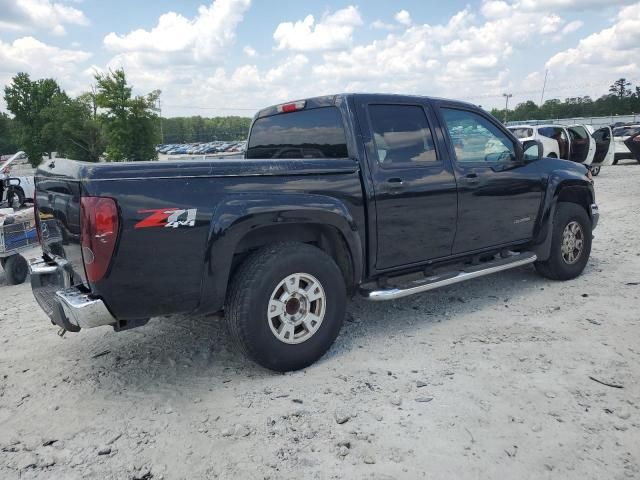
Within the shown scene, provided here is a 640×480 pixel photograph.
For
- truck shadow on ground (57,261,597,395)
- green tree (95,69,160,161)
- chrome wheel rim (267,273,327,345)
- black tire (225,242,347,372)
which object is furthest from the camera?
green tree (95,69,160,161)

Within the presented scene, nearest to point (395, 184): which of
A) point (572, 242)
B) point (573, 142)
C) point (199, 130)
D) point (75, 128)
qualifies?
point (572, 242)

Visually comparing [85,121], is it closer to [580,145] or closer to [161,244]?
[580,145]

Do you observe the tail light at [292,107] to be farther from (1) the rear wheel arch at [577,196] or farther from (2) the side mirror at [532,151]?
(1) the rear wheel arch at [577,196]

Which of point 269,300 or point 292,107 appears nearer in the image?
point 269,300

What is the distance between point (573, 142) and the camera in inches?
672

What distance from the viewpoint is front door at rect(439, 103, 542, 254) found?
450 centimetres

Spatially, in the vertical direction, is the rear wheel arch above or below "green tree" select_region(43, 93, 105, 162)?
below

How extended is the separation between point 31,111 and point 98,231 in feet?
214

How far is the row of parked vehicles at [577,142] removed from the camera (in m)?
16.2

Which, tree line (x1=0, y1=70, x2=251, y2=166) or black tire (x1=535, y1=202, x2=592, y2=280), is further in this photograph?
tree line (x1=0, y1=70, x2=251, y2=166)

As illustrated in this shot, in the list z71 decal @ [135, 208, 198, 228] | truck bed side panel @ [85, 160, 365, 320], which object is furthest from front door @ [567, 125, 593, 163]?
z71 decal @ [135, 208, 198, 228]

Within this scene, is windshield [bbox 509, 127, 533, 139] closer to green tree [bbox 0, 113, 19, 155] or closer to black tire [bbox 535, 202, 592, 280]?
black tire [bbox 535, 202, 592, 280]

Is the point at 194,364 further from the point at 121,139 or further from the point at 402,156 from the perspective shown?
the point at 121,139

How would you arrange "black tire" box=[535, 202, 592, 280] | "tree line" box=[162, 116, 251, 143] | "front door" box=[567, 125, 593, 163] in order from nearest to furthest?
"black tire" box=[535, 202, 592, 280]
"front door" box=[567, 125, 593, 163]
"tree line" box=[162, 116, 251, 143]
